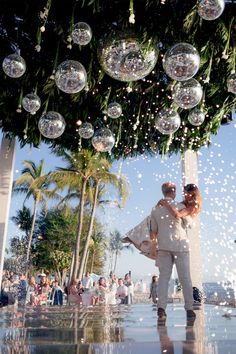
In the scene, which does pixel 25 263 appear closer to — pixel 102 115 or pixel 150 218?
pixel 102 115

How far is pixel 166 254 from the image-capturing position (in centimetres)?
498

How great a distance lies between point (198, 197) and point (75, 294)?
27.1 feet

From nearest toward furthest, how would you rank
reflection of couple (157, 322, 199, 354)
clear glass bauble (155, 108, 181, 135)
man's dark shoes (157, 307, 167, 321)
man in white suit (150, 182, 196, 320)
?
reflection of couple (157, 322, 199, 354) → man in white suit (150, 182, 196, 320) → man's dark shoes (157, 307, 167, 321) → clear glass bauble (155, 108, 181, 135)

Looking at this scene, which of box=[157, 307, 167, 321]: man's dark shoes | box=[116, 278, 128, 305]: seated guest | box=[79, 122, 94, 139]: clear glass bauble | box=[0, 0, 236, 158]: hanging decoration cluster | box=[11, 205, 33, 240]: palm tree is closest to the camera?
box=[0, 0, 236, 158]: hanging decoration cluster

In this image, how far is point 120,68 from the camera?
4.38 metres

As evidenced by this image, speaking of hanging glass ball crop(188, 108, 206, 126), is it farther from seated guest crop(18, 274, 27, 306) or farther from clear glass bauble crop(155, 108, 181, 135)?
seated guest crop(18, 274, 27, 306)

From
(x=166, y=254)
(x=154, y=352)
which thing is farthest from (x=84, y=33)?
(x=154, y=352)

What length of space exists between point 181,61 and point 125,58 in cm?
56

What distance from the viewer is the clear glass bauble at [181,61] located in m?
4.24

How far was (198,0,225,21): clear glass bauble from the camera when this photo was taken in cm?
418

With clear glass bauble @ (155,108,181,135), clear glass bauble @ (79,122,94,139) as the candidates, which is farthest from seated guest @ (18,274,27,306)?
clear glass bauble @ (155,108,181,135)

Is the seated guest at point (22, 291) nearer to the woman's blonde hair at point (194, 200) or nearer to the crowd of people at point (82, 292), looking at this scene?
the crowd of people at point (82, 292)

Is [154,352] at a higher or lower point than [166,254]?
lower

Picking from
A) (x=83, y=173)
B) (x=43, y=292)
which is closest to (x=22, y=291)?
(x=43, y=292)
